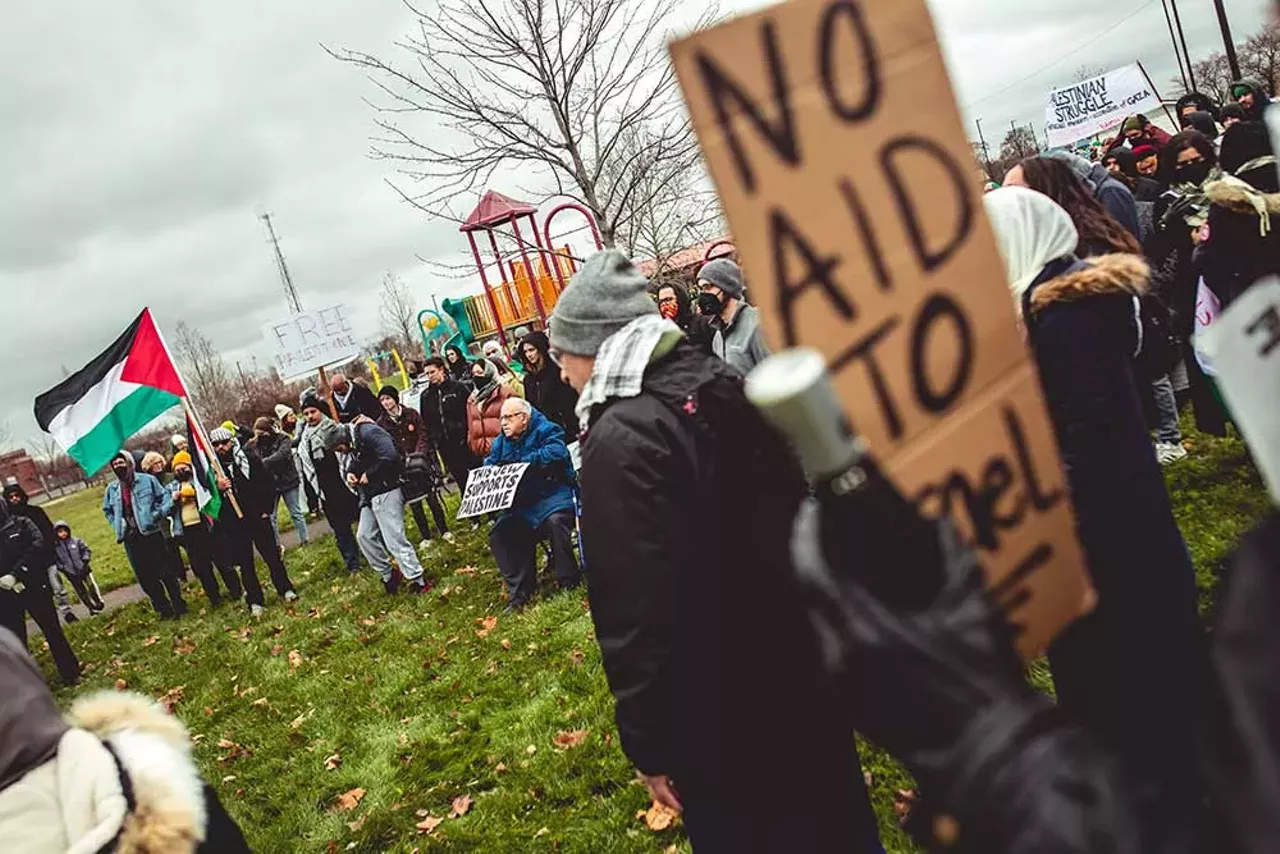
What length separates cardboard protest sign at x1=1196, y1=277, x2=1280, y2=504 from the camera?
90 centimetres

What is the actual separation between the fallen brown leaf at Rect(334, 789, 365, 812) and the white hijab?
412 cm

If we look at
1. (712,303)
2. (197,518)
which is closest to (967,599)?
(712,303)

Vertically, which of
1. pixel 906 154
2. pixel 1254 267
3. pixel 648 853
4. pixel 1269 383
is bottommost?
pixel 648 853

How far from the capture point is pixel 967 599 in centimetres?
85

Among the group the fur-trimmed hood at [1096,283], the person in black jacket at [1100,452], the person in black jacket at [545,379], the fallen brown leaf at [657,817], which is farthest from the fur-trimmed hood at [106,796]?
the person in black jacket at [545,379]

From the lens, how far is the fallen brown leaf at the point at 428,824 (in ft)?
13.0

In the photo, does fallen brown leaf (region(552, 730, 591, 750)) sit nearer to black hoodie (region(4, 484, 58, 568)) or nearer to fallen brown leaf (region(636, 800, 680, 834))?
fallen brown leaf (region(636, 800, 680, 834))

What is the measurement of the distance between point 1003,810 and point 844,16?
99 centimetres

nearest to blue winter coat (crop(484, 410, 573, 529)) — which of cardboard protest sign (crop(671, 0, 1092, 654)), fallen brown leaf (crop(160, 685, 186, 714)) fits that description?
fallen brown leaf (crop(160, 685, 186, 714))

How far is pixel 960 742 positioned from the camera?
0.81 meters

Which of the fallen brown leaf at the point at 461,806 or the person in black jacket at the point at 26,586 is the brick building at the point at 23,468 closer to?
the person in black jacket at the point at 26,586

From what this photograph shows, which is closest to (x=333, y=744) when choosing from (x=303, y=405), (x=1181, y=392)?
(x=303, y=405)

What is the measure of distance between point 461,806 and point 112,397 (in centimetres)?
681

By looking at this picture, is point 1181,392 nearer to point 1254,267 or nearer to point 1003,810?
point 1254,267
